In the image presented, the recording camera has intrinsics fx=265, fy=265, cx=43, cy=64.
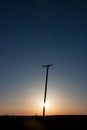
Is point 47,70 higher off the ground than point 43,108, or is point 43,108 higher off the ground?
point 47,70
